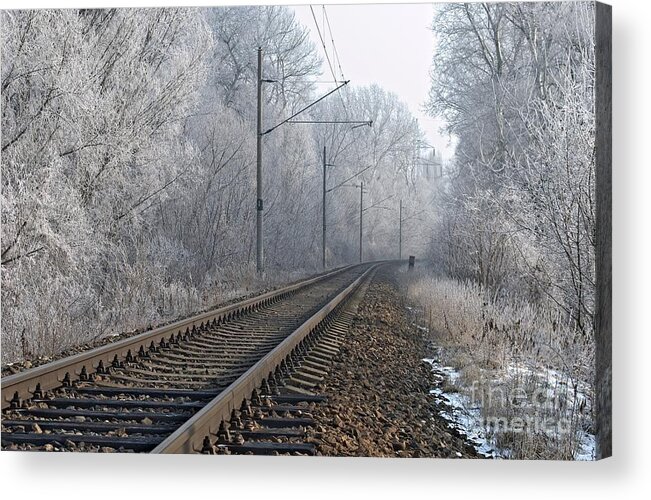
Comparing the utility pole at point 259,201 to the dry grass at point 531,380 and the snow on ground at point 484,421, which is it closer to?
the dry grass at point 531,380

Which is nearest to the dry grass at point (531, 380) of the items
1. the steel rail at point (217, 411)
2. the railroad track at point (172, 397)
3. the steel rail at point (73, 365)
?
the railroad track at point (172, 397)

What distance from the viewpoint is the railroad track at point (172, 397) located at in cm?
467

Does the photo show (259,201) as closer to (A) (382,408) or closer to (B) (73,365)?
(B) (73,365)

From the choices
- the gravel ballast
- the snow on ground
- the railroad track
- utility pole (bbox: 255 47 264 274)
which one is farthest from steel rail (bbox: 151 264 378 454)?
utility pole (bbox: 255 47 264 274)

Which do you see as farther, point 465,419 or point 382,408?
point 465,419

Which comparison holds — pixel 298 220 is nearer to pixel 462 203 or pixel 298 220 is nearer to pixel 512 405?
pixel 462 203

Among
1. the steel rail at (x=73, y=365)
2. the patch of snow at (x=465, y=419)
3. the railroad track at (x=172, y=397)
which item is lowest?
the patch of snow at (x=465, y=419)

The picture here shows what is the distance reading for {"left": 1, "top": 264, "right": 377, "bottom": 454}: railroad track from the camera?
4.67 meters

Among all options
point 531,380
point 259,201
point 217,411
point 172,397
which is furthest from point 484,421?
point 259,201

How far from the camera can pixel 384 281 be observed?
17797 millimetres

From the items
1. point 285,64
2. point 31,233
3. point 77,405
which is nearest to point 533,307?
point 77,405

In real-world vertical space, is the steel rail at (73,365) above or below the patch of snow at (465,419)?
above

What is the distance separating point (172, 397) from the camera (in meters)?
5.43

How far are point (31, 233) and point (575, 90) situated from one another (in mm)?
4602
